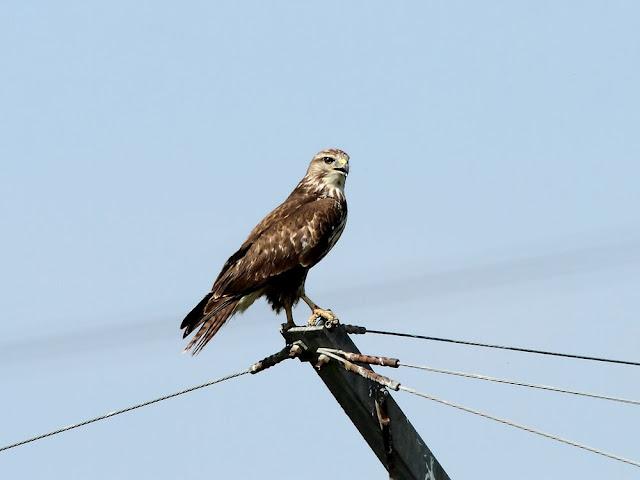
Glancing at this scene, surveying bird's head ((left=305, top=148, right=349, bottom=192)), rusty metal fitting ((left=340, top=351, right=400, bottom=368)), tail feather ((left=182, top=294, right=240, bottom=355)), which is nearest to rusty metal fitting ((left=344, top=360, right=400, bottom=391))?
rusty metal fitting ((left=340, top=351, right=400, bottom=368))

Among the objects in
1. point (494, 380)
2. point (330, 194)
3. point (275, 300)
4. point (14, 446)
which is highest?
point (330, 194)

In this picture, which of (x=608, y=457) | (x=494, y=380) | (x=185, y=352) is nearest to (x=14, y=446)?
(x=185, y=352)

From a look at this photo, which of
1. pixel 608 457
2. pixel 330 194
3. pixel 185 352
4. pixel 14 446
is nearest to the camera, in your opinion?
pixel 608 457

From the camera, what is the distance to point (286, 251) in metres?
12.2

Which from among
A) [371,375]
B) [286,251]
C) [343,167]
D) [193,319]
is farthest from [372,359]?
[343,167]

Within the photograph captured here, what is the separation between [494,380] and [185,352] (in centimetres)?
362

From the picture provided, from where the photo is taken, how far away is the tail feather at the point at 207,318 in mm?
10656

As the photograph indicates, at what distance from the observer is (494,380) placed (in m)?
7.34

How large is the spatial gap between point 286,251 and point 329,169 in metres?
1.49

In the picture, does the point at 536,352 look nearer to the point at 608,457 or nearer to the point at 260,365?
the point at 608,457

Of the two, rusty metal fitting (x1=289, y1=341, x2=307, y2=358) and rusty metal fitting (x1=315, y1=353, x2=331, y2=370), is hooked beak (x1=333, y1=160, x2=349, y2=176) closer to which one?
rusty metal fitting (x1=289, y1=341, x2=307, y2=358)

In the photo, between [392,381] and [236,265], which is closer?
[392,381]

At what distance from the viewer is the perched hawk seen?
37.2 feet

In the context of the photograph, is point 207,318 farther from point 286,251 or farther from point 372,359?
point 372,359
